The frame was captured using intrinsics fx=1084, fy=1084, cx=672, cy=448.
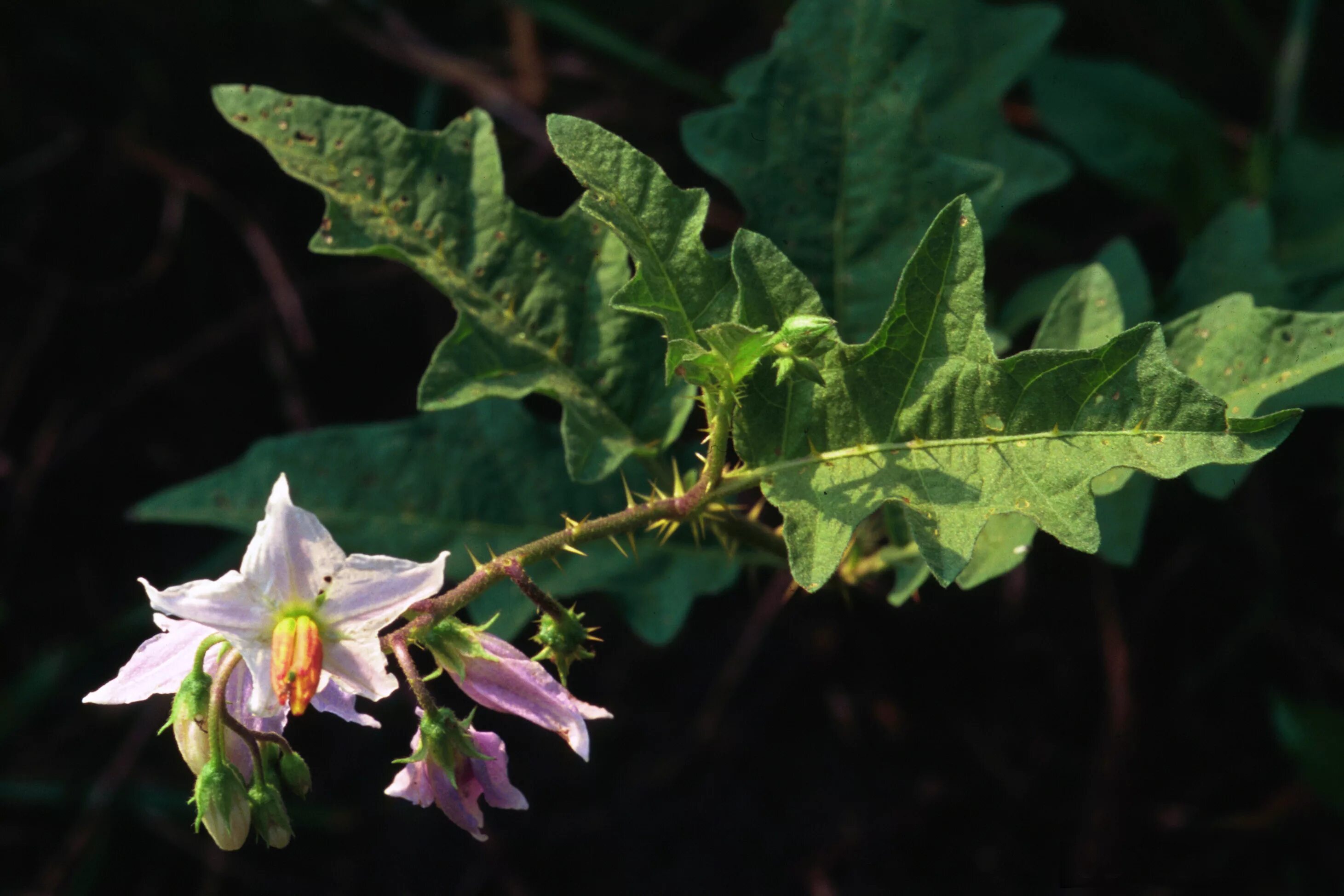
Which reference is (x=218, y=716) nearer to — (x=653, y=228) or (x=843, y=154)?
(x=653, y=228)

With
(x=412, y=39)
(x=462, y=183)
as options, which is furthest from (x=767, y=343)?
(x=412, y=39)

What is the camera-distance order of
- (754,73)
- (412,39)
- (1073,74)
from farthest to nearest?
(412,39)
(1073,74)
(754,73)

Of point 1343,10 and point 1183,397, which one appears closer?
point 1183,397

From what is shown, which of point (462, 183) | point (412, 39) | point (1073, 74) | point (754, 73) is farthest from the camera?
point (412, 39)

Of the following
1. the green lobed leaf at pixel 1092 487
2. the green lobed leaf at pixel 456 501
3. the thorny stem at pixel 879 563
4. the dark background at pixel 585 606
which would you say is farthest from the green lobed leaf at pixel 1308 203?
the green lobed leaf at pixel 456 501

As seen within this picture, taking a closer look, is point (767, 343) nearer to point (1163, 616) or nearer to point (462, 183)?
point (462, 183)

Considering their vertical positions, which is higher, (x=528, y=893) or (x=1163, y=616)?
(x=1163, y=616)

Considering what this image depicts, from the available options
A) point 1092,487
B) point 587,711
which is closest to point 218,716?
point 587,711

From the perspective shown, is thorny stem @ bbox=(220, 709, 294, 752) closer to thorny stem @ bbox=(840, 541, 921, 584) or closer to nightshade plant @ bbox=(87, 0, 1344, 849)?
nightshade plant @ bbox=(87, 0, 1344, 849)
